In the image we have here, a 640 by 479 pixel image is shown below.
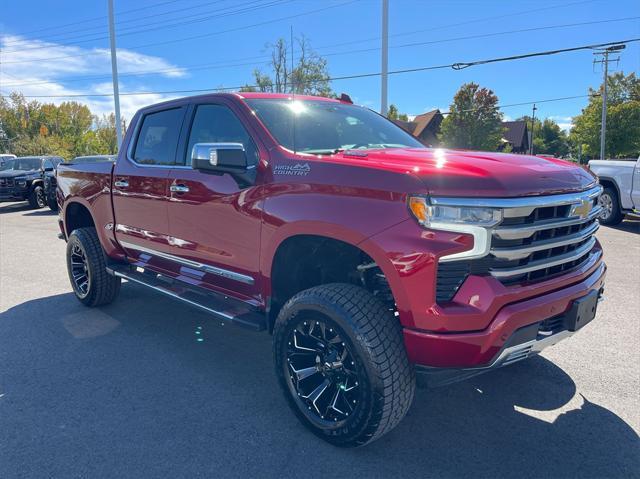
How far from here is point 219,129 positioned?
12.1 ft

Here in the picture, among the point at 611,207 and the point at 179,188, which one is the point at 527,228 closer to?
the point at 179,188

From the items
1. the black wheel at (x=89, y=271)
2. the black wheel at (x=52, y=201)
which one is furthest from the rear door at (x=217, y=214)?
the black wheel at (x=52, y=201)

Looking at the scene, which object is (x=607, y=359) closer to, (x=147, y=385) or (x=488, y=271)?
(x=488, y=271)

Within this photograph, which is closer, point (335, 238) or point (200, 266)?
point (335, 238)

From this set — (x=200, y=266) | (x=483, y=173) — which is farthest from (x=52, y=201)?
(x=483, y=173)

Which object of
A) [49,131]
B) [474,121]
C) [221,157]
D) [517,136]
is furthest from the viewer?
[49,131]

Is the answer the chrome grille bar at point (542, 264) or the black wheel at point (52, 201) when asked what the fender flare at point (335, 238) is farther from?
the black wheel at point (52, 201)

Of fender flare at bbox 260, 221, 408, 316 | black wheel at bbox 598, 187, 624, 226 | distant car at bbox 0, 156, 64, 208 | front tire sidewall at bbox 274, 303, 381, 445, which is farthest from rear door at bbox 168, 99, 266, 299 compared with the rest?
distant car at bbox 0, 156, 64, 208

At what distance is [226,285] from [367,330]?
143 cm

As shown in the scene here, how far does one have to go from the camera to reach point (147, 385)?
353 cm

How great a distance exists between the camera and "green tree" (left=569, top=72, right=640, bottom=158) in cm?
3994

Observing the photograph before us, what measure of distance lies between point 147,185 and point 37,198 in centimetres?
1488

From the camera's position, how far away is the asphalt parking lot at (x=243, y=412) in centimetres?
261

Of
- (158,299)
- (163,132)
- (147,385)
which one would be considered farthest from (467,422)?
(158,299)
